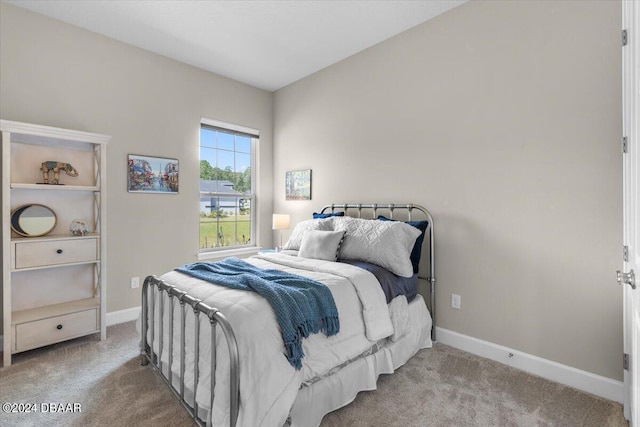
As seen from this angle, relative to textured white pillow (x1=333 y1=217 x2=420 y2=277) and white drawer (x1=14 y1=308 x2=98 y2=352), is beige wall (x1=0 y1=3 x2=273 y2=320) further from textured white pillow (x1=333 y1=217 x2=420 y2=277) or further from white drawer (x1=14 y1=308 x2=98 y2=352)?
textured white pillow (x1=333 y1=217 x2=420 y2=277)

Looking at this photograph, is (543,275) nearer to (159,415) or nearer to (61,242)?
(159,415)

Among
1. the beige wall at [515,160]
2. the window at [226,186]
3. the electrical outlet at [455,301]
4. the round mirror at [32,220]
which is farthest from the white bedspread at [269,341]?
the window at [226,186]

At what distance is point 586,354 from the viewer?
2.16 m

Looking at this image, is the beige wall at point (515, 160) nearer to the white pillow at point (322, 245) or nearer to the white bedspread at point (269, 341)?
the white pillow at point (322, 245)

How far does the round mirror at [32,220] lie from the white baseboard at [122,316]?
3.46 ft

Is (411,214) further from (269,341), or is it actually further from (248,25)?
(248,25)

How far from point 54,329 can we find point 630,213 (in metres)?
3.99

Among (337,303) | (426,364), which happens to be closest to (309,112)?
(337,303)

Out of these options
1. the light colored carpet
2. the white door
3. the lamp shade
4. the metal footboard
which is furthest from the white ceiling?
the light colored carpet

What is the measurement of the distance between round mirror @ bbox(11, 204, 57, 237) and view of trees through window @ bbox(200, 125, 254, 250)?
5.07ft

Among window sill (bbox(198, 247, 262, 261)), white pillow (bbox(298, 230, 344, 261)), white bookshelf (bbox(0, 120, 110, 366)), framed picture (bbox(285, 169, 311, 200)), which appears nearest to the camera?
white bookshelf (bbox(0, 120, 110, 366))

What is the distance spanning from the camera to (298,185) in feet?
14.2

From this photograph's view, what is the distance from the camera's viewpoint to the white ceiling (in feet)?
9.05

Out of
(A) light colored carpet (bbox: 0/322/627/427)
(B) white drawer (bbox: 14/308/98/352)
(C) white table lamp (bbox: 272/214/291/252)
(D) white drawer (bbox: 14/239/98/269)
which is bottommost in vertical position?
(A) light colored carpet (bbox: 0/322/627/427)
